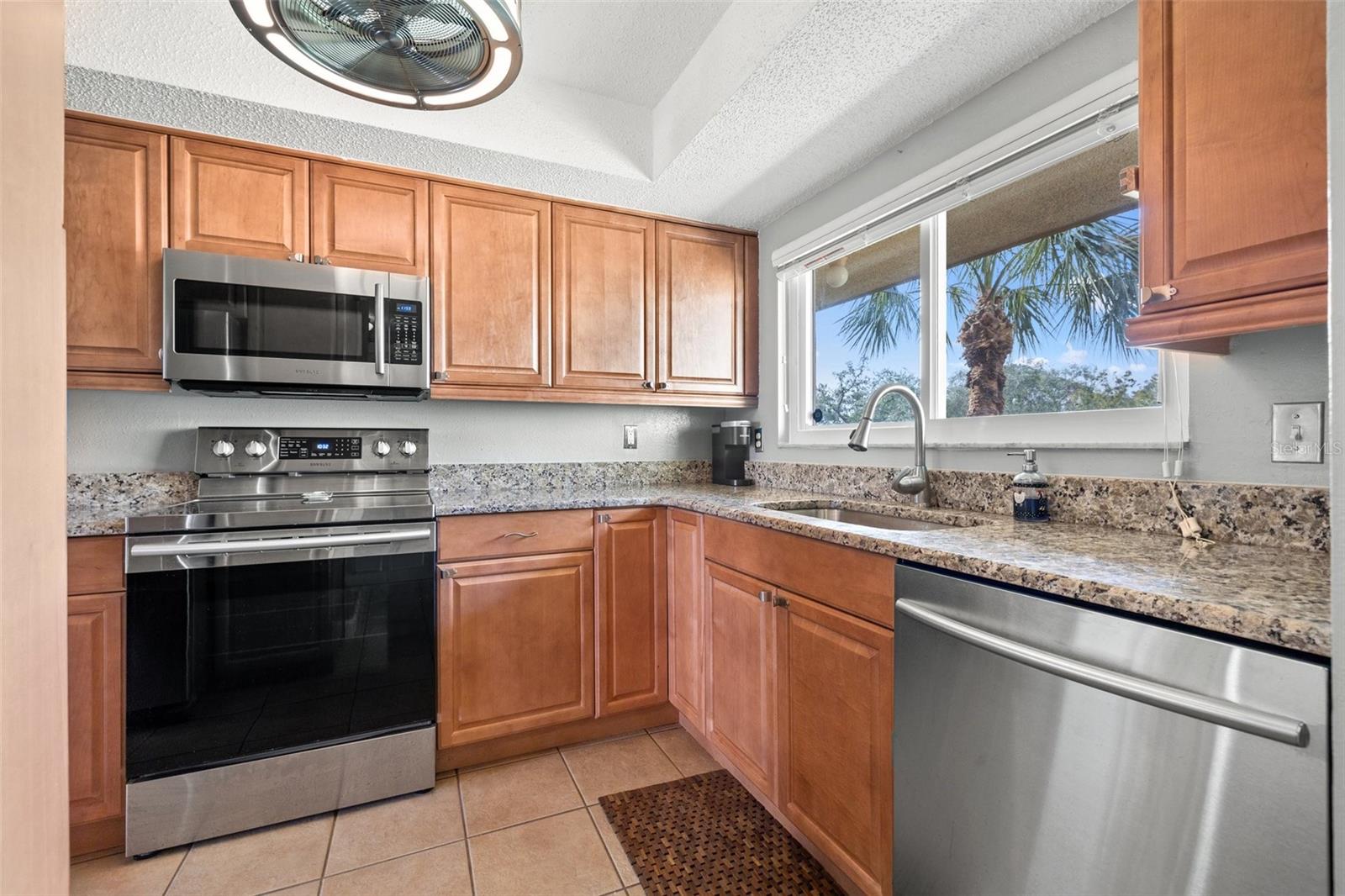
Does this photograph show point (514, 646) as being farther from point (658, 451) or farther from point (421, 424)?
point (658, 451)

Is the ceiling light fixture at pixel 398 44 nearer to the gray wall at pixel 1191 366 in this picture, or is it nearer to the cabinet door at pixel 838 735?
the gray wall at pixel 1191 366

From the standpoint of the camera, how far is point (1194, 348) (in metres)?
1.23

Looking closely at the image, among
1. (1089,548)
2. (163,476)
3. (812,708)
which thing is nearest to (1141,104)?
(1089,548)

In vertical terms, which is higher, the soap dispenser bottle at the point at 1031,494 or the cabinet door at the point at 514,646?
the soap dispenser bottle at the point at 1031,494

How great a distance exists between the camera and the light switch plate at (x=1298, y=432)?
1136 mm

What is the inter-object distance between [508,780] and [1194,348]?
2.26m

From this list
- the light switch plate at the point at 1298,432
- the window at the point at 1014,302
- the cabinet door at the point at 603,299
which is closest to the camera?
the light switch plate at the point at 1298,432

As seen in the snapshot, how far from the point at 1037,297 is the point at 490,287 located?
6.38 ft

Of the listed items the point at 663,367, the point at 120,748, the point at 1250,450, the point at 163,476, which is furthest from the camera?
the point at 663,367

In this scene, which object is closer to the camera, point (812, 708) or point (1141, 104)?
point (1141, 104)

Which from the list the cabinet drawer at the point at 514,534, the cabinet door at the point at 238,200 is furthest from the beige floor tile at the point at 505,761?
the cabinet door at the point at 238,200

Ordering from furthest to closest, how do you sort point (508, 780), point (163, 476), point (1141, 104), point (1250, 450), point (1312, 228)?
1. point (163, 476)
2. point (508, 780)
3. point (1250, 450)
4. point (1141, 104)
5. point (1312, 228)

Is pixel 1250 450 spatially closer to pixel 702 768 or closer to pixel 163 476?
pixel 702 768

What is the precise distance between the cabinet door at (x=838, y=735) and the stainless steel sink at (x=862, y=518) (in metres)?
0.39
